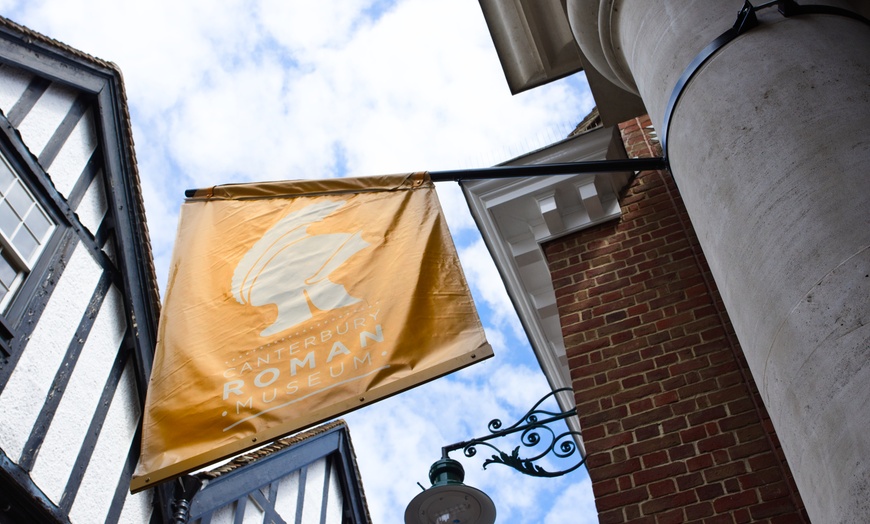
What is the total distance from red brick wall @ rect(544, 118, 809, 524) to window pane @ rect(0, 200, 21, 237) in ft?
15.7

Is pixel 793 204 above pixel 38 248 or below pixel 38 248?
below

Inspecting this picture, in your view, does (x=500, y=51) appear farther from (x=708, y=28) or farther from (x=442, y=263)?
(x=708, y=28)

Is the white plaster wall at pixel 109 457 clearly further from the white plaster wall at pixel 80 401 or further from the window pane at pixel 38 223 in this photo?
the window pane at pixel 38 223

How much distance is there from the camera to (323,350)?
406 cm

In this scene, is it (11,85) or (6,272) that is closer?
(6,272)

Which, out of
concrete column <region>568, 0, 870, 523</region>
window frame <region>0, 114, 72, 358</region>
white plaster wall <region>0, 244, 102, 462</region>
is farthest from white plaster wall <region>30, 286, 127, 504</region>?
concrete column <region>568, 0, 870, 523</region>

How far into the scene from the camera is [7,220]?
297 inches

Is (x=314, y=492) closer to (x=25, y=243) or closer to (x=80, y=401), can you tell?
(x=80, y=401)

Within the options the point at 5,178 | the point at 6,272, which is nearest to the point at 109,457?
the point at 6,272

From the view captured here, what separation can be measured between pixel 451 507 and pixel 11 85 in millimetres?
6201

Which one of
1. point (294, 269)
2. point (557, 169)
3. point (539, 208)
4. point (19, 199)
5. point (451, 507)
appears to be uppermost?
point (19, 199)

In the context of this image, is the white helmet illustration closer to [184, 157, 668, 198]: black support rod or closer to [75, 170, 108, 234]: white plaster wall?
[184, 157, 668, 198]: black support rod

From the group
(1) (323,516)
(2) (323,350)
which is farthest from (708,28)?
(1) (323,516)

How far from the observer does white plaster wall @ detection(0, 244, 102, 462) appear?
6.57 metres
